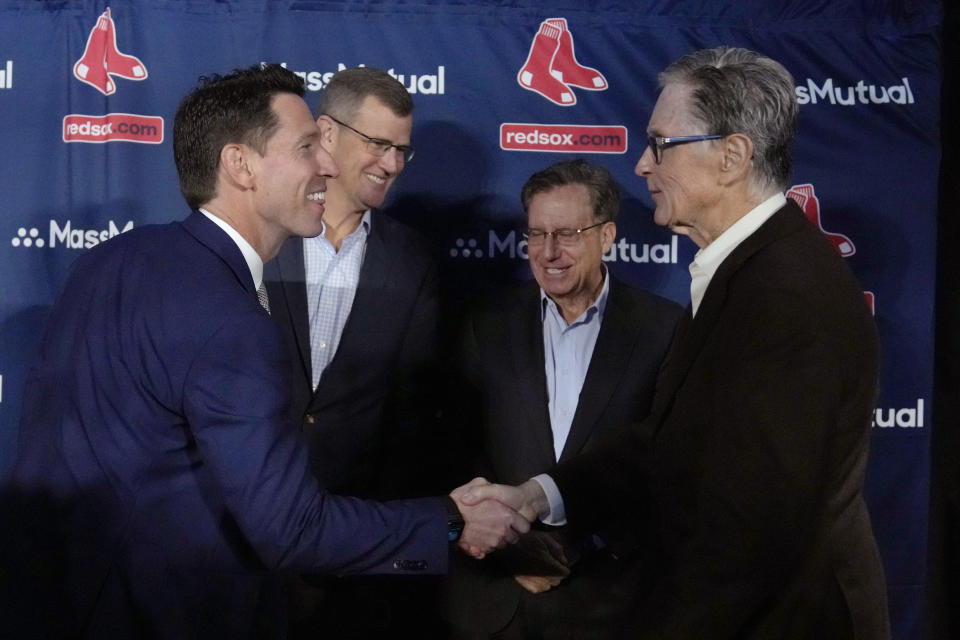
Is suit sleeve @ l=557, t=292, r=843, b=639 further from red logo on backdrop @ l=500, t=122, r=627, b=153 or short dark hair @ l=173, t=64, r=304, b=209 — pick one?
red logo on backdrop @ l=500, t=122, r=627, b=153

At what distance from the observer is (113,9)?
3811 millimetres

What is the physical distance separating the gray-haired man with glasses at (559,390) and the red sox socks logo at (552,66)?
0.54 metres

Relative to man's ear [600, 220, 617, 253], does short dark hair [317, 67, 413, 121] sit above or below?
above

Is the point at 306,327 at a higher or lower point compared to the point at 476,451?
higher

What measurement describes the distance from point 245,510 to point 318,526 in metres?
0.17

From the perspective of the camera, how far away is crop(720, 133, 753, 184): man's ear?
2242 mm

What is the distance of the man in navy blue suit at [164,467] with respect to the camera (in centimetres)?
202

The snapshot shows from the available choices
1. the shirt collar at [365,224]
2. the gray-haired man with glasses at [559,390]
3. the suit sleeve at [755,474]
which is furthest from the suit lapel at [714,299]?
the shirt collar at [365,224]

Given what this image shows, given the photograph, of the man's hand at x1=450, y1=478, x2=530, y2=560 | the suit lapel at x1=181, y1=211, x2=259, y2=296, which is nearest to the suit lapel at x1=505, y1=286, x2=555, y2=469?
the man's hand at x1=450, y1=478, x2=530, y2=560

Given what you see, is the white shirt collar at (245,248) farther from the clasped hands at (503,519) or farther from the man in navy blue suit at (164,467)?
the clasped hands at (503,519)

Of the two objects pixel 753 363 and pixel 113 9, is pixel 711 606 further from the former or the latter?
pixel 113 9

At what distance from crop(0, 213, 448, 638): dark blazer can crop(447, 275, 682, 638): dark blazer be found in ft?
3.73

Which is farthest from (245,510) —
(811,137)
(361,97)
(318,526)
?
(811,137)

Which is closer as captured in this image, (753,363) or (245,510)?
(753,363)
